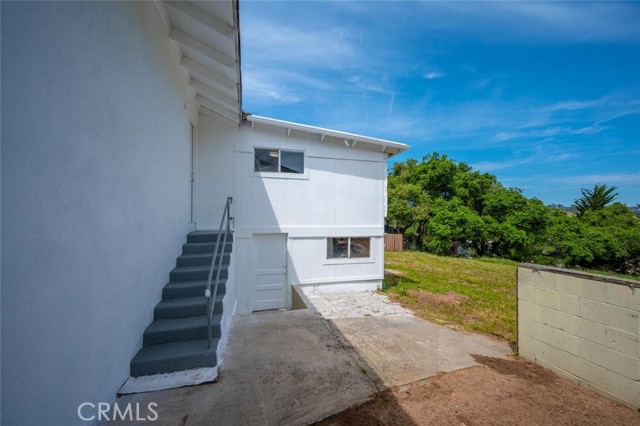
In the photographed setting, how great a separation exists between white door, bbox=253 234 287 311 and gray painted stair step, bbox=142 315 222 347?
13.0 feet

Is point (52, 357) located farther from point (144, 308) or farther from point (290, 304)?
point (290, 304)

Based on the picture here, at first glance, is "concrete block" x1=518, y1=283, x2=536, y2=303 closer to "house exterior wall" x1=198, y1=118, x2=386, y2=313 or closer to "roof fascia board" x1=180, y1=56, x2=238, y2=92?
"house exterior wall" x1=198, y1=118, x2=386, y2=313

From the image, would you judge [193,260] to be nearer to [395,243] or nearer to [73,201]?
[73,201]

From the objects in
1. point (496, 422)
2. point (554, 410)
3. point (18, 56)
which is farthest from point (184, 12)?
point (554, 410)

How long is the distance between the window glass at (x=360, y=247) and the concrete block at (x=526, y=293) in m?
5.04

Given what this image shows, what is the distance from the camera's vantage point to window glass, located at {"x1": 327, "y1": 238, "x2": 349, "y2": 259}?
27.3 feet

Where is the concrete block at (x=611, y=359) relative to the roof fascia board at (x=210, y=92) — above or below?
below

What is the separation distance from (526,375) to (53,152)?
5.44m

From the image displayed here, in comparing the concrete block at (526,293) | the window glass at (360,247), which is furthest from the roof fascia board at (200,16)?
the window glass at (360,247)

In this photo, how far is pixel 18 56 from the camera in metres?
1.45

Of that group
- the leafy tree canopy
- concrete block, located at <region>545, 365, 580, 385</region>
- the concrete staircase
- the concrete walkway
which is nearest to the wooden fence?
the leafy tree canopy

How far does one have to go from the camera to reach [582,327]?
3.24 meters

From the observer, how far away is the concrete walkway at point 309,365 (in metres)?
2.55

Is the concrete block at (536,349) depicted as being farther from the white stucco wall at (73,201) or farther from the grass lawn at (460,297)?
the white stucco wall at (73,201)
